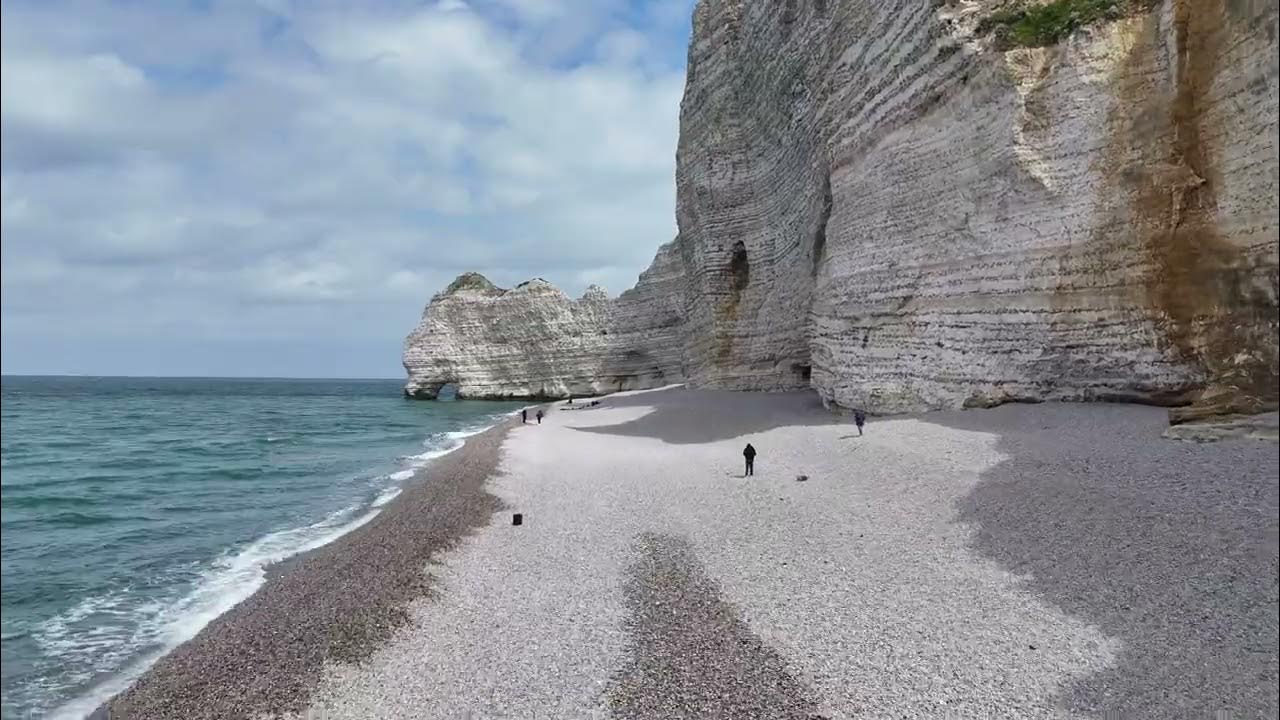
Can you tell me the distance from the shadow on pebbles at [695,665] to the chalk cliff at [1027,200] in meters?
4.69

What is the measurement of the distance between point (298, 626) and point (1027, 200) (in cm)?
1563

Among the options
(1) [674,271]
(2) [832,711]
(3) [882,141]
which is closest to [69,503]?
(2) [832,711]

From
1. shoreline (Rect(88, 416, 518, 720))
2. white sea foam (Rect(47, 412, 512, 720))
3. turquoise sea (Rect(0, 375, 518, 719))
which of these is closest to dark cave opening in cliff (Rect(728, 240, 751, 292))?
turquoise sea (Rect(0, 375, 518, 719))

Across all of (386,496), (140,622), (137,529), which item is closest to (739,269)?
(386,496)

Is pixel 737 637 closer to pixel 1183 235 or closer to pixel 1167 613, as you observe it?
pixel 1167 613

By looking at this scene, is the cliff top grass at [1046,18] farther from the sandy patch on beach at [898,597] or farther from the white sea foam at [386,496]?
the white sea foam at [386,496]

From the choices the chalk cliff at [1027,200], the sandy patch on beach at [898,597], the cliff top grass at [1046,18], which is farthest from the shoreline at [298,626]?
the cliff top grass at [1046,18]

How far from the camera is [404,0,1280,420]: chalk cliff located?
11008 mm

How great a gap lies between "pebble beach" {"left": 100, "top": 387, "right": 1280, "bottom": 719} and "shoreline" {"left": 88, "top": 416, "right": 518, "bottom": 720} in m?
0.04

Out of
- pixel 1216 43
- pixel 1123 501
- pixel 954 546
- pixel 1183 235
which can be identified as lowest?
pixel 954 546

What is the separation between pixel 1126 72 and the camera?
14047 mm

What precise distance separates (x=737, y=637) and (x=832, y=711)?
1.78 m

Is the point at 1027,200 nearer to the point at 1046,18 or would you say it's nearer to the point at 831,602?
the point at 1046,18

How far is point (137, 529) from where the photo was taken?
48.9 ft
